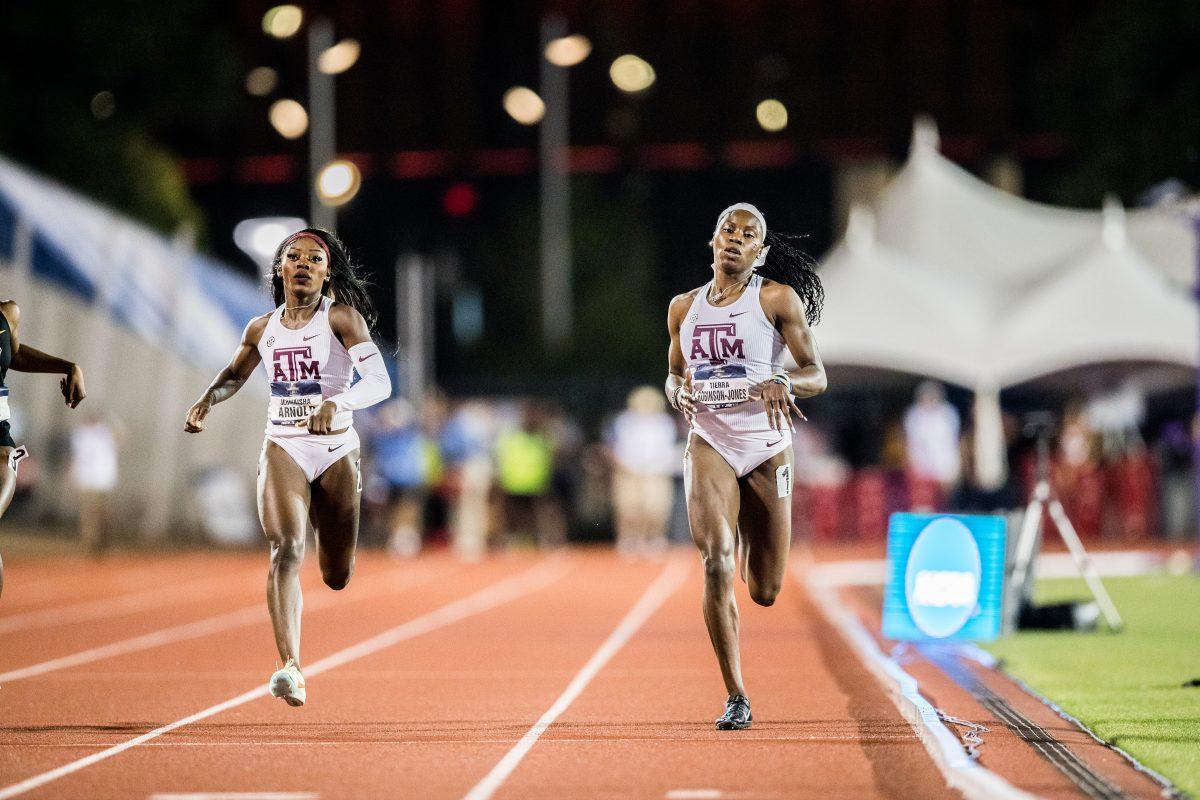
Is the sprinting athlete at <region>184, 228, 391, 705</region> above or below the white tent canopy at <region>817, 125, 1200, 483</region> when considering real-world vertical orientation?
below

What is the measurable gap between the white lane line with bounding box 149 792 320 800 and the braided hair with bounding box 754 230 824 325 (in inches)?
147

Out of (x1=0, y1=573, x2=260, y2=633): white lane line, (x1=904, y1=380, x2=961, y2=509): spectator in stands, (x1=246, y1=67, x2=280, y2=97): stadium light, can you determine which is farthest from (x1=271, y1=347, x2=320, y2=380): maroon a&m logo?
(x1=246, y1=67, x2=280, y2=97): stadium light

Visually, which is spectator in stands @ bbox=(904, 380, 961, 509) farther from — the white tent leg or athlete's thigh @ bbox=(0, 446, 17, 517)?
athlete's thigh @ bbox=(0, 446, 17, 517)

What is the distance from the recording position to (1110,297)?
97.2ft

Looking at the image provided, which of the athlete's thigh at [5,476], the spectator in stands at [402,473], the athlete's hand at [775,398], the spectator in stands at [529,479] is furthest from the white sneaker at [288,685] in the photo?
the spectator in stands at [529,479]

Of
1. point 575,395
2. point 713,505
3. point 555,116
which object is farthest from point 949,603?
point 555,116

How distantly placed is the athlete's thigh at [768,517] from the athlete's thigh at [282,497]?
2.09 meters

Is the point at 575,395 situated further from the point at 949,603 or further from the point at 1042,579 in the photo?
the point at 949,603

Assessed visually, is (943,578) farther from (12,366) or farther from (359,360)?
(12,366)

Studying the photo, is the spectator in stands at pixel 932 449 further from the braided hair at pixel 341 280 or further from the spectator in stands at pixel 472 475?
the braided hair at pixel 341 280

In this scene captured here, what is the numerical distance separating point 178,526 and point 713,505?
19.8m

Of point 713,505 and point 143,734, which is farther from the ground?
point 713,505

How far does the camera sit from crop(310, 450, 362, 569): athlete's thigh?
30.0 ft

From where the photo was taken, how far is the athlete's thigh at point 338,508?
9141mm
